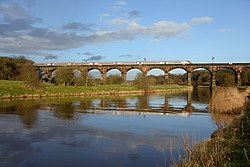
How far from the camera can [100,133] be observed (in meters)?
14.4

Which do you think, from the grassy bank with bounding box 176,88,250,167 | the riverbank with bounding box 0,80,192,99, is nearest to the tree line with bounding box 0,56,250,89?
the riverbank with bounding box 0,80,192,99

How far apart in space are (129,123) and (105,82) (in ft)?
185

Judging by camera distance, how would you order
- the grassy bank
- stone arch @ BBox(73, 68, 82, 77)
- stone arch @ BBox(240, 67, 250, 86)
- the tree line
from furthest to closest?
stone arch @ BBox(240, 67, 250, 86)
stone arch @ BBox(73, 68, 82, 77)
the tree line
the grassy bank

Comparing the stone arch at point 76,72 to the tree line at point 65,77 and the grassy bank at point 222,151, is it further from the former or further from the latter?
the grassy bank at point 222,151

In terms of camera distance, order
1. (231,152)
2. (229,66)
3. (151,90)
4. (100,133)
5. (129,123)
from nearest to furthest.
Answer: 1. (231,152)
2. (100,133)
3. (129,123)
4. (151,90)
5. (229,66)

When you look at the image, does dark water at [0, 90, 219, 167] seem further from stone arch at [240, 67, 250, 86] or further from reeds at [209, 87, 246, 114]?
stone arch at [240, 67, 250, 86]

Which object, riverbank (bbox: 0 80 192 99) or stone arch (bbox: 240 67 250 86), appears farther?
stone arch (bbox: 240 67 250 86)

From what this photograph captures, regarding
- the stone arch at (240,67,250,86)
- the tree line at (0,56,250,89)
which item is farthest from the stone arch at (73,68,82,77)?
the stone arch at (240,67,250,86)

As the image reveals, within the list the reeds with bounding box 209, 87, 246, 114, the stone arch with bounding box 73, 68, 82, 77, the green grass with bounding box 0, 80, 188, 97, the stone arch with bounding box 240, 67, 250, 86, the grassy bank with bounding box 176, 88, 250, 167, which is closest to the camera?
the grassy bank with bounding box 176, 88, 250, 167

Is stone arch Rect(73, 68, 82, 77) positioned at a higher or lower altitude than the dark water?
higher

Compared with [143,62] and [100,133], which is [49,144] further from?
[143,62]

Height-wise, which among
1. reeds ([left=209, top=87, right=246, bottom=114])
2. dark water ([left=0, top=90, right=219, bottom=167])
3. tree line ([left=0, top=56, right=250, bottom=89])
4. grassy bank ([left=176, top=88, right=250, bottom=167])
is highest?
tree line ([left=0, top=56, right=250, bottom=89])

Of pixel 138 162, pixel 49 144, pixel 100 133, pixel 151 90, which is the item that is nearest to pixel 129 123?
pixel 100 133

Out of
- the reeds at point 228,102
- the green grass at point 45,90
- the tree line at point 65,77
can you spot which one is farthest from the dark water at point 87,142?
the tree line at point 65,77
